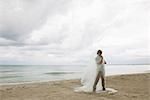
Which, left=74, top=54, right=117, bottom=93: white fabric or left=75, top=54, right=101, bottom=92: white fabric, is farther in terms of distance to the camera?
left=75, top=54, right=101, bottom=92: white fabric

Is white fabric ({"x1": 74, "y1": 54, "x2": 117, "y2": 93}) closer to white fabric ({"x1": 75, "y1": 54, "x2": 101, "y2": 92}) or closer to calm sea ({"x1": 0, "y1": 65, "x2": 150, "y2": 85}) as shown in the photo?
white fabric ({"x1": 75, "y1": 54, "x2": 101, "y2": 92})

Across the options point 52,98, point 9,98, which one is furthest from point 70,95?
point 9,98

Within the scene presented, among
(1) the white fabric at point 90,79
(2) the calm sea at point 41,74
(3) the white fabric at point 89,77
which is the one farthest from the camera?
(2) the calm sea at point 41,74

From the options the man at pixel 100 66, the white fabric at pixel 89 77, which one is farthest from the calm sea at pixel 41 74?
the man at pixel 100 66

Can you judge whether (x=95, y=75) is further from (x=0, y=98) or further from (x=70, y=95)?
(x=0, y=98)

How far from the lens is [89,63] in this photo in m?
14.5

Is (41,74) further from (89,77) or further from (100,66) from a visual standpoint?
(100,66)

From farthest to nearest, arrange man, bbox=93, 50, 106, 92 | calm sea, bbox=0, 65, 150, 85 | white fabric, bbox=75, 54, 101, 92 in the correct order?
calm sea, bbox=0, 65, 150, 85
white fabric, bbox=75, 54, 101, 92
man, bbox=93, 50, 106, 92

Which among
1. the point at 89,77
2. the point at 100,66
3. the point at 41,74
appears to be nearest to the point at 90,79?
the point at 89,77

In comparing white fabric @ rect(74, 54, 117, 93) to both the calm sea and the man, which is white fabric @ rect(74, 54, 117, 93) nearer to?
the man

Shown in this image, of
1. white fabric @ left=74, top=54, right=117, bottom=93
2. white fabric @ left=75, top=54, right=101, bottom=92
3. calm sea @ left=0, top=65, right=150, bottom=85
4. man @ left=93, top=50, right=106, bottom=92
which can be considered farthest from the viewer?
calm sea @ left=0, top=65, right=150, bottom=85

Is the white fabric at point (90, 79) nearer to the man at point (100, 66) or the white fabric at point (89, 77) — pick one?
the white fabric at point (89, 77)

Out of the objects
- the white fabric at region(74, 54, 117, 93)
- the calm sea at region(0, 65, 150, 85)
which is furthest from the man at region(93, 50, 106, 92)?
the calm sea at region(0, 65, 150, 85)

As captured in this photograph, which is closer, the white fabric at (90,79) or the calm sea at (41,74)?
the white fabric at (90,79)
